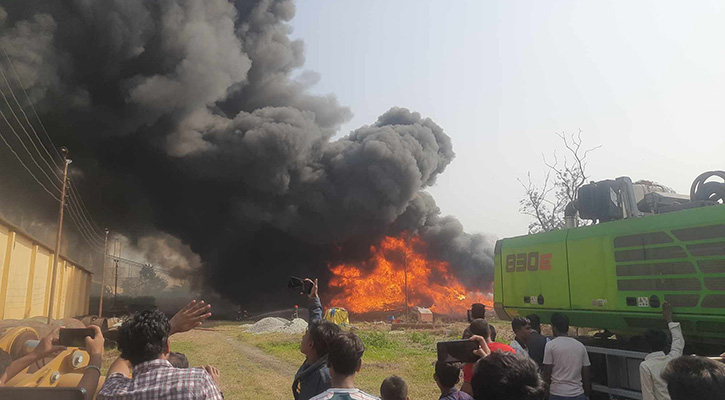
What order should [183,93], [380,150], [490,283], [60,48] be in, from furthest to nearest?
[490,283], [380,150], [183,93], [60,48]

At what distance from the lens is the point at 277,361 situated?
58.5 feet

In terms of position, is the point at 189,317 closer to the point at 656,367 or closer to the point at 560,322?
the point at 656,367

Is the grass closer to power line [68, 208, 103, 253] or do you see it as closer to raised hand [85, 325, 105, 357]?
raised hand [85, 325, 105, 357]

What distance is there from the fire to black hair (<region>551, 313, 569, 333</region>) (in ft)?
121

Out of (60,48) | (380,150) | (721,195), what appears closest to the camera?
(721,195)

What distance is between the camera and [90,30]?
34.4 metres

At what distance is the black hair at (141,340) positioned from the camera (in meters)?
2.99

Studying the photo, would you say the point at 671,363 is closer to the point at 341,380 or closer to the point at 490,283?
the point at 341,380

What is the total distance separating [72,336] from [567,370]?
5059mm

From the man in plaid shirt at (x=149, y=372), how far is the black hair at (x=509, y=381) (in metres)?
1.59

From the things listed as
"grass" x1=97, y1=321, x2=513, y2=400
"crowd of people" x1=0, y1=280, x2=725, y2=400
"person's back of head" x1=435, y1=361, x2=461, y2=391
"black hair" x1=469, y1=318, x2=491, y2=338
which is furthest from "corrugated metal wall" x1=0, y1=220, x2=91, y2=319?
"person's back of head" x1=435, y1=361, x2=461, y2=391

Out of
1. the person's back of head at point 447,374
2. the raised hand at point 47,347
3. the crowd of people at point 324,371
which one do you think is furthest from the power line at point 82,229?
the person's back of head at point 447,374

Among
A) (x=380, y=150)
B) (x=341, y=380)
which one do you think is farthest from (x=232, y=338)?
(x=341, y=380)

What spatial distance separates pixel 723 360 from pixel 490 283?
43.9m
